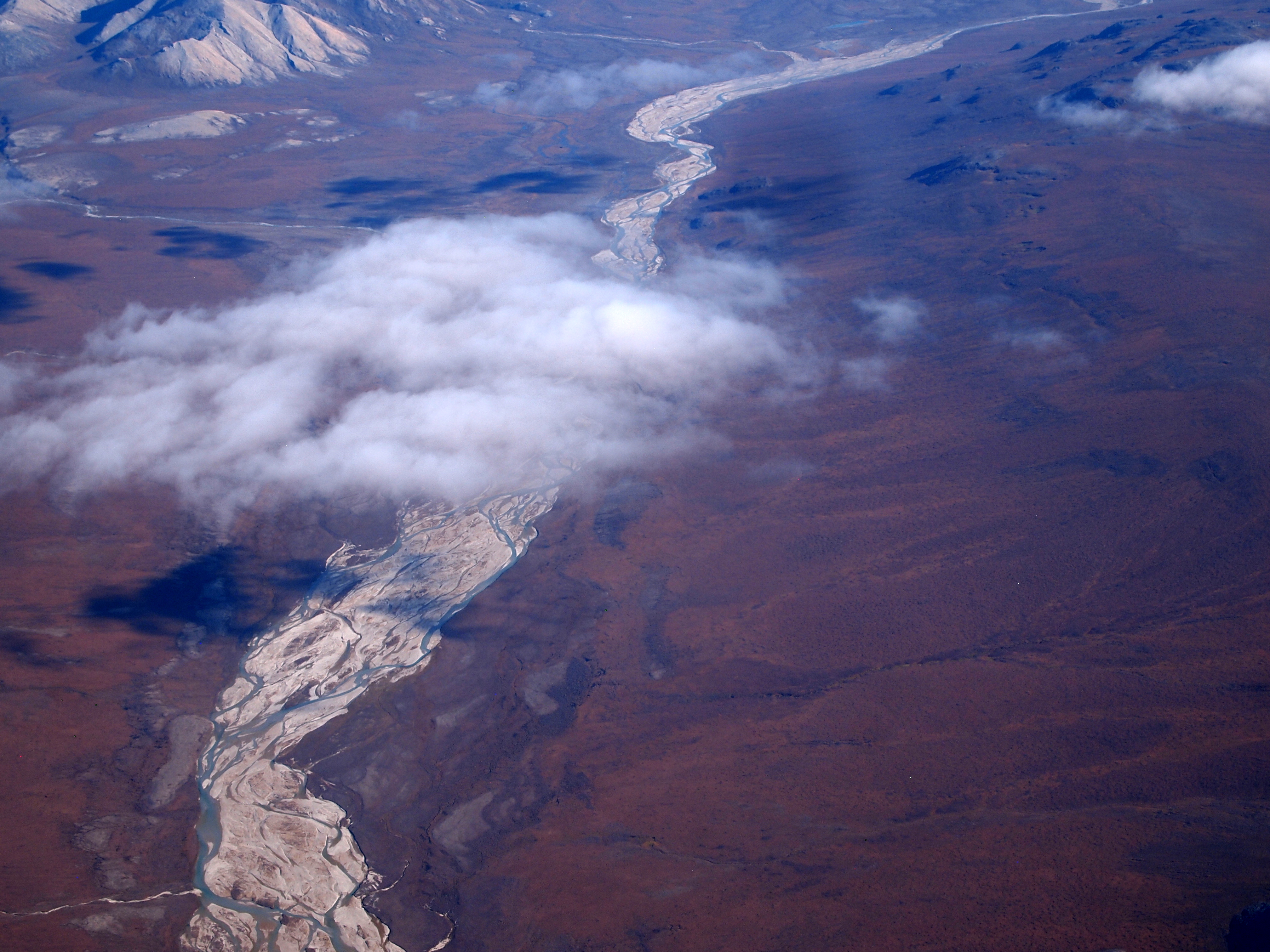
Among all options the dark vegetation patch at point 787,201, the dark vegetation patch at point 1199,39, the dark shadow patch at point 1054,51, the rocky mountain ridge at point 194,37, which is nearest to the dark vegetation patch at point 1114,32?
the dark shadow patch at point 1054,51

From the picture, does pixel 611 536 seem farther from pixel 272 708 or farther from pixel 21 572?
pixel 21 572

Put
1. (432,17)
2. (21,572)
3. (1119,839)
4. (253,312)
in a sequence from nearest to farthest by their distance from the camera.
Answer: (1119,839)
(21,572)
(253,312)
(432,17)

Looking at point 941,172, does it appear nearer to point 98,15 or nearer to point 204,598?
point 204,598

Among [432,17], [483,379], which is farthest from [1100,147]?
[432,17]

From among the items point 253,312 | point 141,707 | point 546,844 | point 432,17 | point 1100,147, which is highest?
point 432,17

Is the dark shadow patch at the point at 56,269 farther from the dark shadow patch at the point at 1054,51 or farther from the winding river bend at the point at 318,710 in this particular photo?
the dark shadow patch at the point at 1054,51

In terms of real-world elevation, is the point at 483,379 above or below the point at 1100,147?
below

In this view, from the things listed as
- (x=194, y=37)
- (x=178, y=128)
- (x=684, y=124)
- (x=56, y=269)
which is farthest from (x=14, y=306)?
(x=684, y=124)
